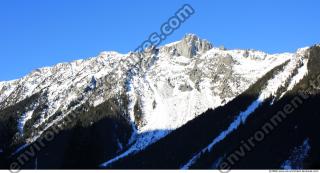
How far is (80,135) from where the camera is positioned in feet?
254

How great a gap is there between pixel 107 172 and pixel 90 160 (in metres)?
40.1

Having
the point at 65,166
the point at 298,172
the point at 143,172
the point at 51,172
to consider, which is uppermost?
the point at 65,166

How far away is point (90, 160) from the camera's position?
75.4m

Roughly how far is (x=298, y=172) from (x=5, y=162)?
7249 centimetres

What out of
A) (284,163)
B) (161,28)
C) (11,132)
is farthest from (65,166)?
(284,163)

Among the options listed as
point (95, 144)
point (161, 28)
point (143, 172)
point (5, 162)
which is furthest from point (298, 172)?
A: point (5, 162)

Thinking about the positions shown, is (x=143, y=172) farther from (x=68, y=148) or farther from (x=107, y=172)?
(x=68, y=148)

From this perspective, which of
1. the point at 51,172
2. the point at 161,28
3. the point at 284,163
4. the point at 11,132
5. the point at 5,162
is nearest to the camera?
the point at 51,172

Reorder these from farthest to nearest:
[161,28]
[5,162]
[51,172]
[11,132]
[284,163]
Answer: [284,163]
[11,132]
[5,162]
[161,28]
[51,172]

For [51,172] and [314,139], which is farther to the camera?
[314,139]

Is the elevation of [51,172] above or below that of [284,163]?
above

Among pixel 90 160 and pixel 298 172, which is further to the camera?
pixel 90 160

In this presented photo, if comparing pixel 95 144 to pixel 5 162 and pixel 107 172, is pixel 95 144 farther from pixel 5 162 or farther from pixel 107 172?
pixel 107 172

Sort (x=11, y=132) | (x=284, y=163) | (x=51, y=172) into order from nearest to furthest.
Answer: (x=51, y=172)
(x=11, y=132)
(x=284, y=163)
